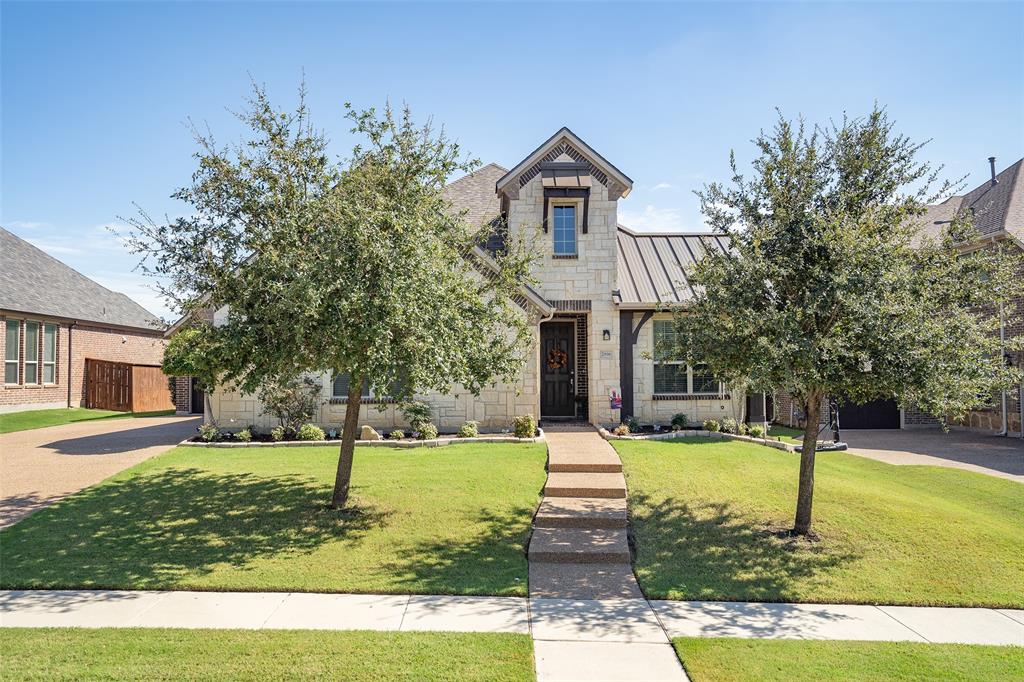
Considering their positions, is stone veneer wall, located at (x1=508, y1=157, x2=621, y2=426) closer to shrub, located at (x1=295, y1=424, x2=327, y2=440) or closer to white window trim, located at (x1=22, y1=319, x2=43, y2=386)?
shrub, located at (x1=295, y1=424, x2=327, y2=440)

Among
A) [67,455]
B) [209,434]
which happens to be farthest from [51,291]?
[209,434]

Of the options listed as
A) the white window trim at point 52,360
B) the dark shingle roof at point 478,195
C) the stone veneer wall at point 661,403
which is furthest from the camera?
the white window trim at point 52,360

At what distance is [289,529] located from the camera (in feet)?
27.6

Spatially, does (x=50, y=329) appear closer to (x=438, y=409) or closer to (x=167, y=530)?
(x=438, y=409)

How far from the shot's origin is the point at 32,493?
994 centimetres

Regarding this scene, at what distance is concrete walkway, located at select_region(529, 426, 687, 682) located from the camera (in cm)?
495

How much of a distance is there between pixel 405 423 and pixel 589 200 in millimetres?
7758

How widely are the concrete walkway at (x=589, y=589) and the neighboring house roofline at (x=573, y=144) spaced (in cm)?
814

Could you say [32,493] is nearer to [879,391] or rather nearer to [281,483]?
[281,483]

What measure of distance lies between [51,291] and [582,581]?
1012 inches

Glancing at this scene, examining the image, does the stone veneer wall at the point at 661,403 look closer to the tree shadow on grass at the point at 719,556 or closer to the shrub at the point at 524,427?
the shrub at the point at 524,427

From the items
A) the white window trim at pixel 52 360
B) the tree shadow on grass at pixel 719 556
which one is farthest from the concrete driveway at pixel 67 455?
the tree shadow on grass at pixel 719 556

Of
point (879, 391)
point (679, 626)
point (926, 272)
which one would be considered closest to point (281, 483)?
point (679, 626)

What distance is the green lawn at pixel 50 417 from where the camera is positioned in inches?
692
